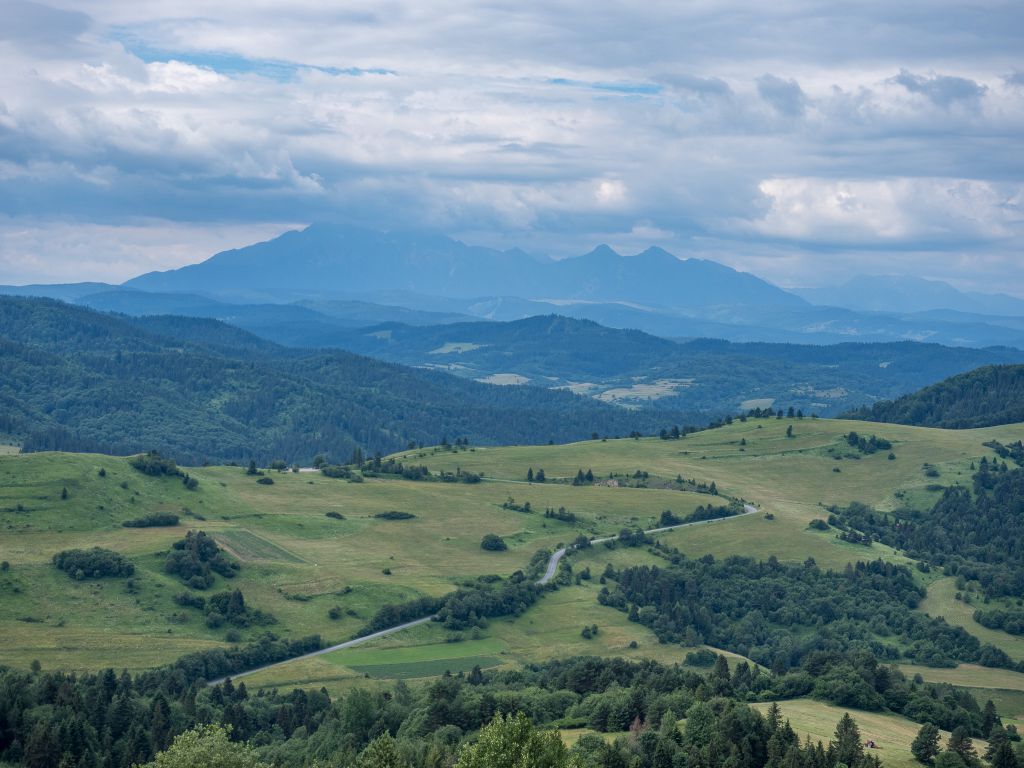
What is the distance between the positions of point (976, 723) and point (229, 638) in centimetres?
11093

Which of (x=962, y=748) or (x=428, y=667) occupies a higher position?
(x=962, y=748)

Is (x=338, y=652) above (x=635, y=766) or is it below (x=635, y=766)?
below

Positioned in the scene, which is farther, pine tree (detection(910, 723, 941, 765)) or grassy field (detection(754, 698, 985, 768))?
grassy field (detection(754, 698, 985, 768))

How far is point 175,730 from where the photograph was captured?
452 feet

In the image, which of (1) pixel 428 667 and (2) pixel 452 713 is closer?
(2) pixel 452 713

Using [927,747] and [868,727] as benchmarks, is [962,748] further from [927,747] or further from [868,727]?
[868,727]

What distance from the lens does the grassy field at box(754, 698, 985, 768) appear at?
379 ft

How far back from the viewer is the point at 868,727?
130m

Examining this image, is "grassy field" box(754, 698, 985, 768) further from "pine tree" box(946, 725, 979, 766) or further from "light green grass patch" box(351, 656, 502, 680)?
"light green grass patch" box(351, 656, 502, 680)

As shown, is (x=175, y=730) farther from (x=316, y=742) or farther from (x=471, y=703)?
(x=471, y=703)

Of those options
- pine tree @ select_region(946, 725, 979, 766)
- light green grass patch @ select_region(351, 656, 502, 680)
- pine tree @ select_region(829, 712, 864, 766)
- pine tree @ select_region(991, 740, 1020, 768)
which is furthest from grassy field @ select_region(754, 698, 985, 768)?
light green grass patch @ select_region(351, 656, 502, 680)

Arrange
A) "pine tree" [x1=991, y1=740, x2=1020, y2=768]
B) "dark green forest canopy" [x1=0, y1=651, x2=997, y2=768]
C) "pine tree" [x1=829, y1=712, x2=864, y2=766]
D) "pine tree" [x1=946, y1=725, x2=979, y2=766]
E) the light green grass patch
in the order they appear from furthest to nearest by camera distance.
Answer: the light green grass patch, "dark green forest canopy" [x1=0, y1=651, x2=997, y2=768], "pine tree" [x1=946, y1=725, x2=979, y2=766], "pine tree" [x1=991, y1=740, x2=1020, y2=768], "pine tree" [x1=829, y1=712, x2=864, y2=766]

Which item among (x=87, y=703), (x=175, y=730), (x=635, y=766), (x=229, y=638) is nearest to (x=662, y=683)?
(x=635, y=766)

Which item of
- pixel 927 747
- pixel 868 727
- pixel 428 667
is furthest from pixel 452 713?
pixel 428 667
